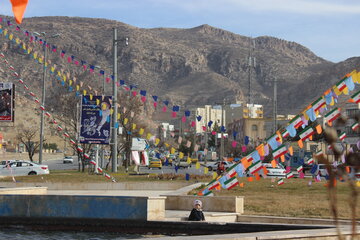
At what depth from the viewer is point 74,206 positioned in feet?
56.0

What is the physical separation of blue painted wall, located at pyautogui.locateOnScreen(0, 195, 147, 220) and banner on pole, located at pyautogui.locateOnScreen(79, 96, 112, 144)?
18.8 meters

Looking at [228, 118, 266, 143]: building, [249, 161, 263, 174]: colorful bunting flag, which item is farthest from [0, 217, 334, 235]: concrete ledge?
[228, 118, 266, 143]: building

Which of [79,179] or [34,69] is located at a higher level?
[34,69]

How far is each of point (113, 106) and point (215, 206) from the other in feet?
70.3

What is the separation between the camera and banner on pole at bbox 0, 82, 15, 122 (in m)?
39.1

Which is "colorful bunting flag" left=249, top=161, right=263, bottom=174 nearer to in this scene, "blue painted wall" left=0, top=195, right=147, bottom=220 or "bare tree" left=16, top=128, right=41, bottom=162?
"blue painted wall" left=0, top=195, right=147, bottom=220

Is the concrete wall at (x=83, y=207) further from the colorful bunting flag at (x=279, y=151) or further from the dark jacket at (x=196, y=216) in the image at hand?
the colorful bunting flag at (x=279, y=151)

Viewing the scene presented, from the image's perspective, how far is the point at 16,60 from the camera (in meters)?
185

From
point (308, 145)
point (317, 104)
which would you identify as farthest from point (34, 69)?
point (317, 104)

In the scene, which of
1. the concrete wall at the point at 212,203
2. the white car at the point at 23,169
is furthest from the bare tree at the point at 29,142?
the concrete wall at the point at 212,203

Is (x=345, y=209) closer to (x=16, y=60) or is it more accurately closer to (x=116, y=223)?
(x=116, y=223)

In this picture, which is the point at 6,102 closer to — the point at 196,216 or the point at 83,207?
the point at 83,207

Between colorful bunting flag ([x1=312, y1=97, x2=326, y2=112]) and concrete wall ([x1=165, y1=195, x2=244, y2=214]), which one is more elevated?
colorful bunting flag ([x1=312, y1=97, x2=326, y2=112])

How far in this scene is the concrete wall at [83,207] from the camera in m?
16.2
